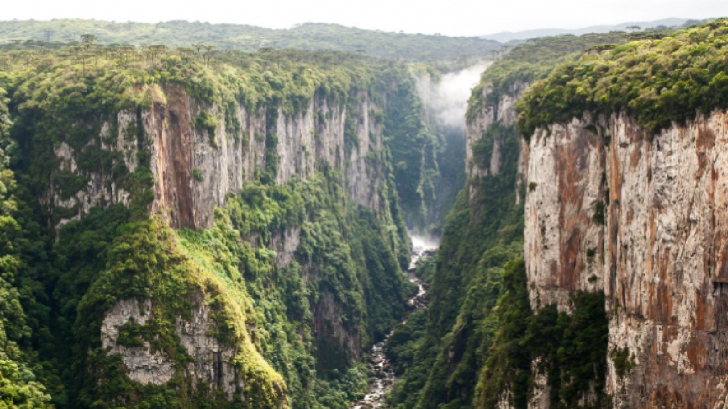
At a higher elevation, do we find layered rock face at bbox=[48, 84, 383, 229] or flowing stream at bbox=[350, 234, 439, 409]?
layered rock face at bbox=[48, 84, 383, 229]

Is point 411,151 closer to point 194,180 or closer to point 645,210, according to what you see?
point 194,180

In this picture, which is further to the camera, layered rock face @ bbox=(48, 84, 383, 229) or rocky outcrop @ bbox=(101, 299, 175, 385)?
layered rock face @ bbox=(48, 84, 383, 229)

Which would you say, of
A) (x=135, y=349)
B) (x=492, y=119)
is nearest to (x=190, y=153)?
(x=135, y=349)

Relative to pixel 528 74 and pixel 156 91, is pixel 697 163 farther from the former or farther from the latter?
pixel 528 74

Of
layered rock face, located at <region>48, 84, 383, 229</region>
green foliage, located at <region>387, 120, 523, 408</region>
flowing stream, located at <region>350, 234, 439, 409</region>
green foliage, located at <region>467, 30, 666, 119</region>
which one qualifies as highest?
green foliage, located at <region>467, 30, 666, 119</region>

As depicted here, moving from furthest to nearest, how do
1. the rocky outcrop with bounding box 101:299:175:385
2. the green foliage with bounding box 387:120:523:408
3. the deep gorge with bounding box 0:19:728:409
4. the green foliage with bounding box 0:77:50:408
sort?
the green foliage with bounding box 387:120:523:408
the rocky outcrop with bounding box 101:299:175:385
the green foliage with bounding box 0:77:50:408
the deep gorge with bounding box 0:19:728:409

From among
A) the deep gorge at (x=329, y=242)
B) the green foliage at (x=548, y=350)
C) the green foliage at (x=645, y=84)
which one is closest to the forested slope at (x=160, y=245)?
the deep gorge at (x=329, y=242)

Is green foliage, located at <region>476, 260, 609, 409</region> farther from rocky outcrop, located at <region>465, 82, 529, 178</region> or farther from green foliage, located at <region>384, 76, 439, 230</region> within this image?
green foliage, located at <region>384, 76, 439, 230</region>

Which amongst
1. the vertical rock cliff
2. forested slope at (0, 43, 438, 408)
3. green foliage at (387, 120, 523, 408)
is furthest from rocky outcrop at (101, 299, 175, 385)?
the vertical rock cliff
